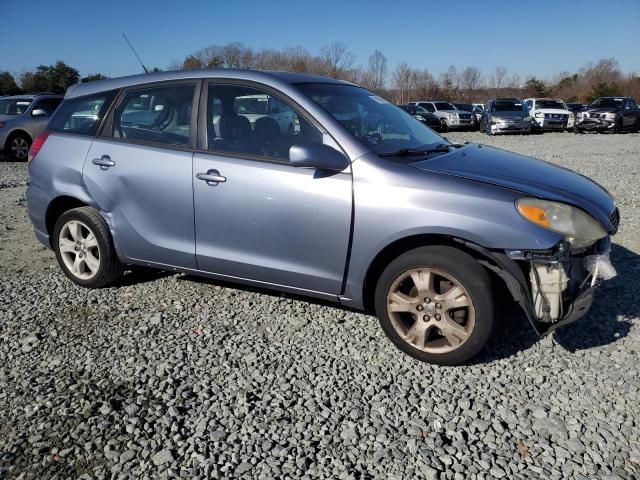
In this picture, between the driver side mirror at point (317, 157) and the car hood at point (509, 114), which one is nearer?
the driver side mirror at point (317, 157)

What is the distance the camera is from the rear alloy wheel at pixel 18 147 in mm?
14336

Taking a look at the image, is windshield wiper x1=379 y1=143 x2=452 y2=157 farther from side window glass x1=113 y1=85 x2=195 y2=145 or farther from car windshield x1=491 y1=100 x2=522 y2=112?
car windshield x1=491 y1=100 x2=522 y2=112

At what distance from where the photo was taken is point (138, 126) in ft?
14.0

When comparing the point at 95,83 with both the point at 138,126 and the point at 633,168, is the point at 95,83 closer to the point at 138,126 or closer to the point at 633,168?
the point at 138,126

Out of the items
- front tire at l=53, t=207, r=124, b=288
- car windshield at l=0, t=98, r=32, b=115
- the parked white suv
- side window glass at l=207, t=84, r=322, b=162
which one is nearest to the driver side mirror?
side window glass at l=207, t=84, r=322, b=162

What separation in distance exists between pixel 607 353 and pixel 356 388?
1681 millimetres

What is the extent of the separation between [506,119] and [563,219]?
75.8 feet

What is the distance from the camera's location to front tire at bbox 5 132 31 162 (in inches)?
564

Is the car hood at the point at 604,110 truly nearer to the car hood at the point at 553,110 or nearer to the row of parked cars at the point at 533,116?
the row of parked cars at the point at 533,116

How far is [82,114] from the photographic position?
4586 millimetres

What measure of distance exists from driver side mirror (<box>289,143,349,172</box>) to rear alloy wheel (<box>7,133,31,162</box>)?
44.8 feet

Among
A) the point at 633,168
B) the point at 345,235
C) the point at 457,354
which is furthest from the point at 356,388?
the point at 633,168

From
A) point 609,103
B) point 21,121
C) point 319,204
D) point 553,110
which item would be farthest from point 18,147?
point 609,103

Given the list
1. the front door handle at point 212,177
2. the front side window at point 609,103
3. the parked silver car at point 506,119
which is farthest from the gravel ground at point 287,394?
the front side window at point 609,103
